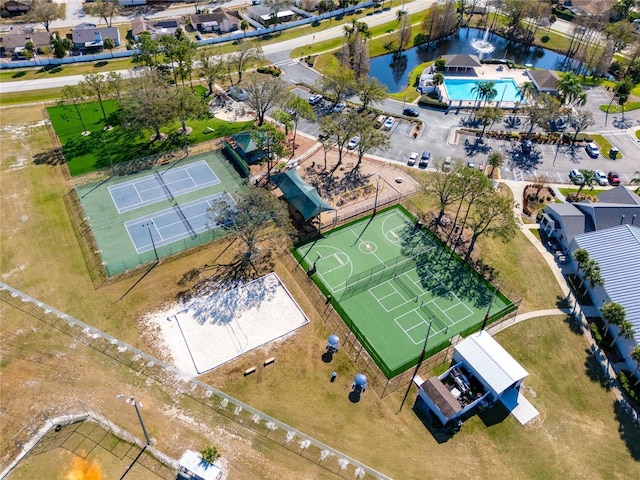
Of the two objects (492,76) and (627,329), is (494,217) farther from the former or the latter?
(492,76)

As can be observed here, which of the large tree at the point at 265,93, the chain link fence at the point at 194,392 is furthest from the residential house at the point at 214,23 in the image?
the chain link fence at the point at 194,392

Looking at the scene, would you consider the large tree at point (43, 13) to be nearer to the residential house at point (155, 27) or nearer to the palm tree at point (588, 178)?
the residential house at point (155, 27)

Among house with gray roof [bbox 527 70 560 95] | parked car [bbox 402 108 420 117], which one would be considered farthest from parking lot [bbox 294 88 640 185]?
house with gray roof [bbox 527 70 560 95]

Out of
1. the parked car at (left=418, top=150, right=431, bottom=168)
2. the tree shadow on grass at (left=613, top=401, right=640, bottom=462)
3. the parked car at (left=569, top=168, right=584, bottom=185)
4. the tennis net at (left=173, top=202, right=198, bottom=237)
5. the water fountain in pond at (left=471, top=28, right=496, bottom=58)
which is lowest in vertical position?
the tree shadow on grass at (left=613, top=401, right=640, bottom=462)

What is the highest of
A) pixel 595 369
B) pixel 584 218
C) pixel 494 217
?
pixel 584 218

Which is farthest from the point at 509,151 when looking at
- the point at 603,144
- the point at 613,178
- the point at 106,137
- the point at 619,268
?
the point at 106,137

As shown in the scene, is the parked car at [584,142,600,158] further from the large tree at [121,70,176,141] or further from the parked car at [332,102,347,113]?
the large tree at [121,70,176,141]

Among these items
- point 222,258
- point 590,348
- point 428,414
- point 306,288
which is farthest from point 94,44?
point 590,348
